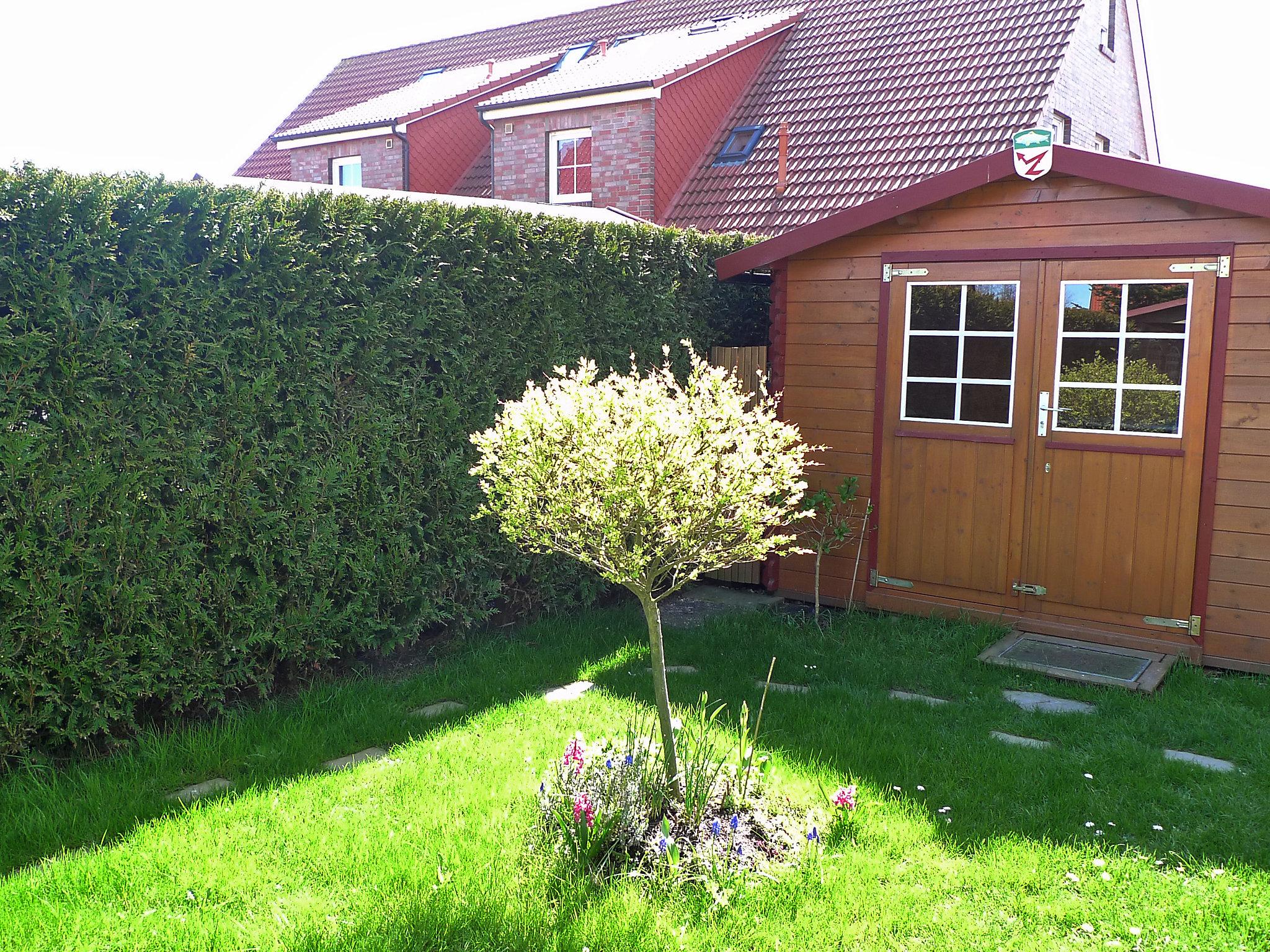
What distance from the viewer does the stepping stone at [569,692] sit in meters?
5.33

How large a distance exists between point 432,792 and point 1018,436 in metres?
4.47

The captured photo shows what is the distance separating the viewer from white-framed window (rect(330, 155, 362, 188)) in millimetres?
17844

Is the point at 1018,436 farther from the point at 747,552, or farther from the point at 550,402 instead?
the point at 550,402

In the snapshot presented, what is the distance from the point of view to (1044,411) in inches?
259

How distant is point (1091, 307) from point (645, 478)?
4140 mm

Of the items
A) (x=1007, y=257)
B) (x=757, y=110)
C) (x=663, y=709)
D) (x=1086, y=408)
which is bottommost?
(x=663, y=709)

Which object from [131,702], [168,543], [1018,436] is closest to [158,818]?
[131,702]

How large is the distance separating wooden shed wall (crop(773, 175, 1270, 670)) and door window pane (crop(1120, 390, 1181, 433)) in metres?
0.27

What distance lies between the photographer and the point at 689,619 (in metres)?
7.20

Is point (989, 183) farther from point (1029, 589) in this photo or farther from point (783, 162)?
point (783, 162)

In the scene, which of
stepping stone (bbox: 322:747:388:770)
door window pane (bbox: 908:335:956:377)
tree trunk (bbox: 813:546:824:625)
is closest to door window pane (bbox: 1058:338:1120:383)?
door window pane (bbox: 908:335:956:377)

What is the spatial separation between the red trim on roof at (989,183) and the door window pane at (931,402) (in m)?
1.18

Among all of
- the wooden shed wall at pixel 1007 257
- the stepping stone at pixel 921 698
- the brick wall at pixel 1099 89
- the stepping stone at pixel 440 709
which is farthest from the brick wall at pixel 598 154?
the stepping stone at pixel 440 709

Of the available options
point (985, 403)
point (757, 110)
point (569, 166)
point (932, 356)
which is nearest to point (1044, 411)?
point (985, 403)
